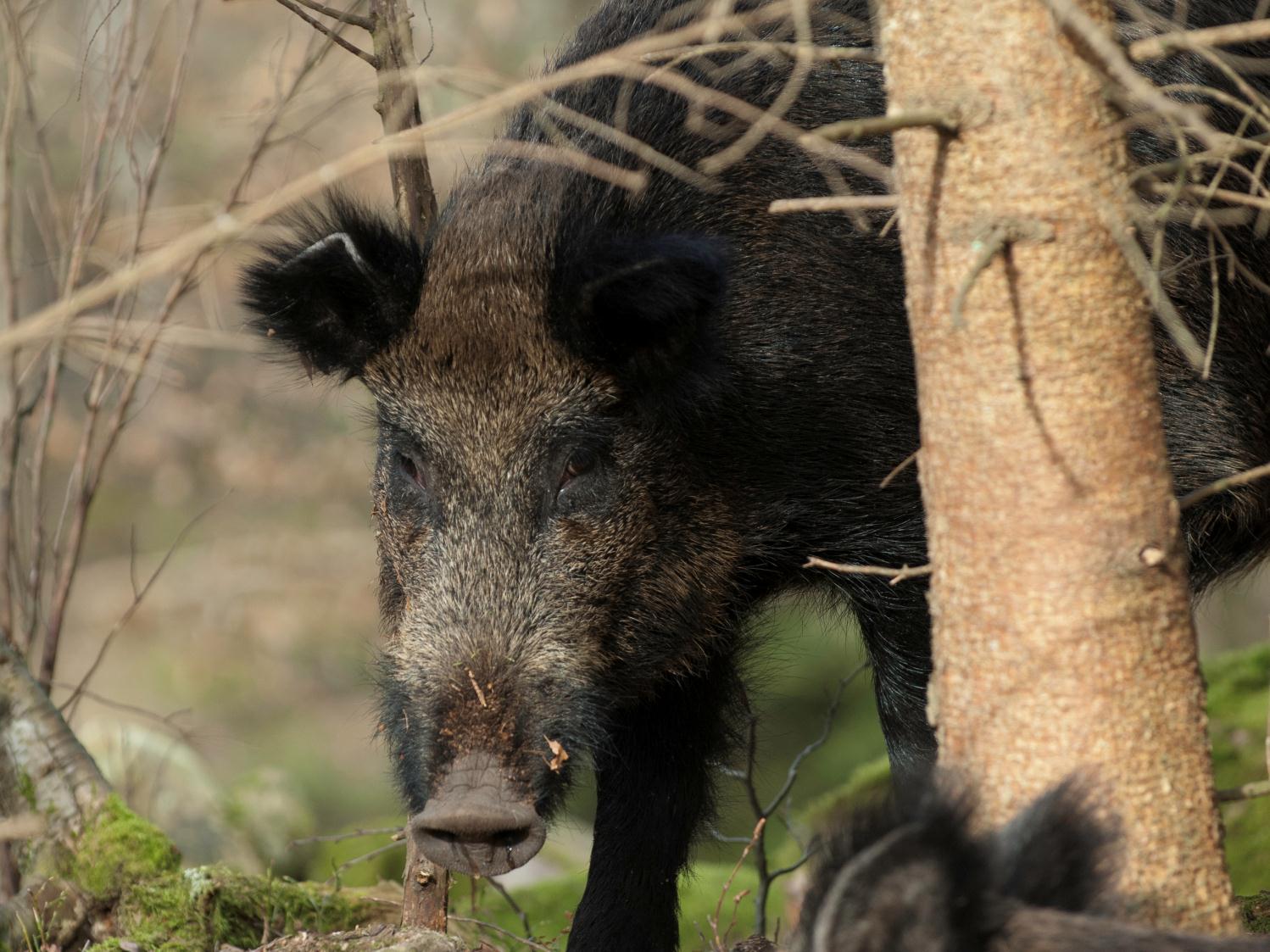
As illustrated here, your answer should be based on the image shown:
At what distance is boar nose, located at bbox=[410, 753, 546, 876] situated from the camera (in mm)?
3449

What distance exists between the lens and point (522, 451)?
4.20 m

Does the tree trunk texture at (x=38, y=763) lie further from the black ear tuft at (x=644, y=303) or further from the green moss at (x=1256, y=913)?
the green moss at (x=1256, y=913)

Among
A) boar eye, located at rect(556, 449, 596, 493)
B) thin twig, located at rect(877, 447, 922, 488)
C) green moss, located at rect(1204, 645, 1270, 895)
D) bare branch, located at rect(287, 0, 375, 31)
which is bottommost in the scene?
green moss, located at rect(1204, 645, 1270, 895)

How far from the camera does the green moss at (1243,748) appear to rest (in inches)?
227

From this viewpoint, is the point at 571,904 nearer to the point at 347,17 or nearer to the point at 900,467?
the point at 347,17

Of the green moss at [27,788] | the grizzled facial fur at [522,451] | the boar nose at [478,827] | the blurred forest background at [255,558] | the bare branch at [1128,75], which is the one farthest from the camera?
the blurred forest background at [255,558]

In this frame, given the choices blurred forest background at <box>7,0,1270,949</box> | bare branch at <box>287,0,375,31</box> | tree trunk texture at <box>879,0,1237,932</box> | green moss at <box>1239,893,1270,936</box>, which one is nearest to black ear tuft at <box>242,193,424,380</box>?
bare branch at <box>287,0,375,31</box>

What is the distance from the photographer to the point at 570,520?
13.8 ft

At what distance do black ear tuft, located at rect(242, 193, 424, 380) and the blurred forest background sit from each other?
15.8 ft

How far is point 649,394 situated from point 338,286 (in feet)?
3.19

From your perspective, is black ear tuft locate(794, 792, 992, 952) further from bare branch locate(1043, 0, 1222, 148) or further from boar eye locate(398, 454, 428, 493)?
boar eye locate(398, 454, 428, 493)

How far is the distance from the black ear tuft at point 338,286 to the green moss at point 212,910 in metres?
1.58

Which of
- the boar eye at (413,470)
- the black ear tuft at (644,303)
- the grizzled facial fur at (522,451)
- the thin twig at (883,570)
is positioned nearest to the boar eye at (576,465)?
the grizzled facial fur at (522,451)

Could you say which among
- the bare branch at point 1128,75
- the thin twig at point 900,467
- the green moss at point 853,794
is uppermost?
the bare branch at point 1128,75
